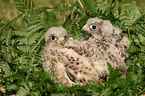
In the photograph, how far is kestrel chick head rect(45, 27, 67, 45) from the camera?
101 centimetres

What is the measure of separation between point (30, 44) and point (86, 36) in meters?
0.39

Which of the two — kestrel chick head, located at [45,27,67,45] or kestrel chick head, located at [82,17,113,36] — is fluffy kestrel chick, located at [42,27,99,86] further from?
kestrel chick head, located at [82,17,113,36]

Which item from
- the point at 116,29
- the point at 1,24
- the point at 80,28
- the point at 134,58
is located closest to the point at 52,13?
the point at 80,28

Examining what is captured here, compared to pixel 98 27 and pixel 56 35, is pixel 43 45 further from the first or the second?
pixel 98 27

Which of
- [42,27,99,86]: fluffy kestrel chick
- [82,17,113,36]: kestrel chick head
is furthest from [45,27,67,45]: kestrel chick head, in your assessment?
[82,17,113,36]: kestrel chick head

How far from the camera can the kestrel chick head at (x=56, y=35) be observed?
3.31 ft

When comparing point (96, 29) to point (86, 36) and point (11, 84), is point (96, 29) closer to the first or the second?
point (86, 36)

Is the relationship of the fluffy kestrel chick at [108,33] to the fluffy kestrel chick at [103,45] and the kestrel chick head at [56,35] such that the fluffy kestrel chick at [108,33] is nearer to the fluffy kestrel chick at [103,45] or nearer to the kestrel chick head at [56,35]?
Answer: the fluffy kestrel chick at [103,45]

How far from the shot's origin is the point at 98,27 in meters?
1.06

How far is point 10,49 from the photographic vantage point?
89 cm

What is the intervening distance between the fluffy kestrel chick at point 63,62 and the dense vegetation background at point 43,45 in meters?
0.06

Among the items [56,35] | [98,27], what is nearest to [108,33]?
[98,27]

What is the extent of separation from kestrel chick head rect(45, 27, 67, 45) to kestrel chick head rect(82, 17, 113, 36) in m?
0.14

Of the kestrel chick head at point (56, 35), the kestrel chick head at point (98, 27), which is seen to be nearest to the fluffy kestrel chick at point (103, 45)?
the kestrel chick head at point (98, 27)
